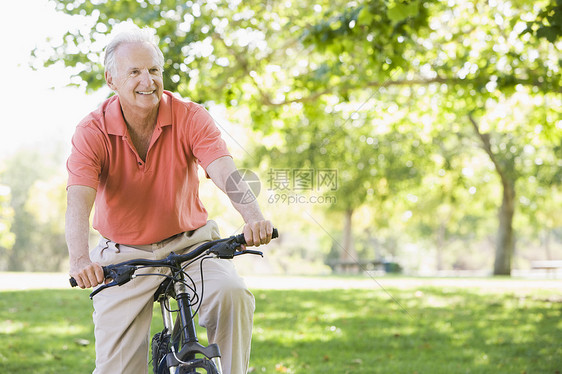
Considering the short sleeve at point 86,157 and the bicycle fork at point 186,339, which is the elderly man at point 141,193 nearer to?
the short sleeve at point 86,157

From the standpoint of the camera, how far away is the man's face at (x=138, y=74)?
2.89 m

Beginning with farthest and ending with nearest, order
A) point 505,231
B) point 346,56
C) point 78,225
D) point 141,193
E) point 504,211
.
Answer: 1. point 505,231
2. point 504,211
3. point 346,56
4. point 141,193
5. point 78,225

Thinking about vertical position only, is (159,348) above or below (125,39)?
below

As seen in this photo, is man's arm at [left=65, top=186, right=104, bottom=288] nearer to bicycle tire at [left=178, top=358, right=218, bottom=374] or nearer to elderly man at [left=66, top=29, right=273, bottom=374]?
elderly man at [left=66, top=29, right=273, bottom=374]

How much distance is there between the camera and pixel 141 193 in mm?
2990

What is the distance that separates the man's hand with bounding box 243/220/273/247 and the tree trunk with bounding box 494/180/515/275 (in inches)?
839

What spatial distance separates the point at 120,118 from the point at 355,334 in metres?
5.42

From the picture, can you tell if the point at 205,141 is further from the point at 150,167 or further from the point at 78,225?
A: the point at 78,225

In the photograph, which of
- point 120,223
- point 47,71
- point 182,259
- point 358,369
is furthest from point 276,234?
point 47,71

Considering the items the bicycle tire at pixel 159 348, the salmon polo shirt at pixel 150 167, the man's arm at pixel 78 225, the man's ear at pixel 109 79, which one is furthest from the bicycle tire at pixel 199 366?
the man's ear at pixel 109 79

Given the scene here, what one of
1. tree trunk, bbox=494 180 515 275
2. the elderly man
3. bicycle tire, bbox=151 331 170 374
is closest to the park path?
tree trunk, bbox=494 180 515 275

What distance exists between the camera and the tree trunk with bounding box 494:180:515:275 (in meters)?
22.6

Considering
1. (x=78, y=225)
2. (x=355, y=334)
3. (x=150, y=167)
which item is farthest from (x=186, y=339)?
(x=355, y=334)

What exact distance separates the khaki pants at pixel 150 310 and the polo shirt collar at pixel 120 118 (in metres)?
0.52
